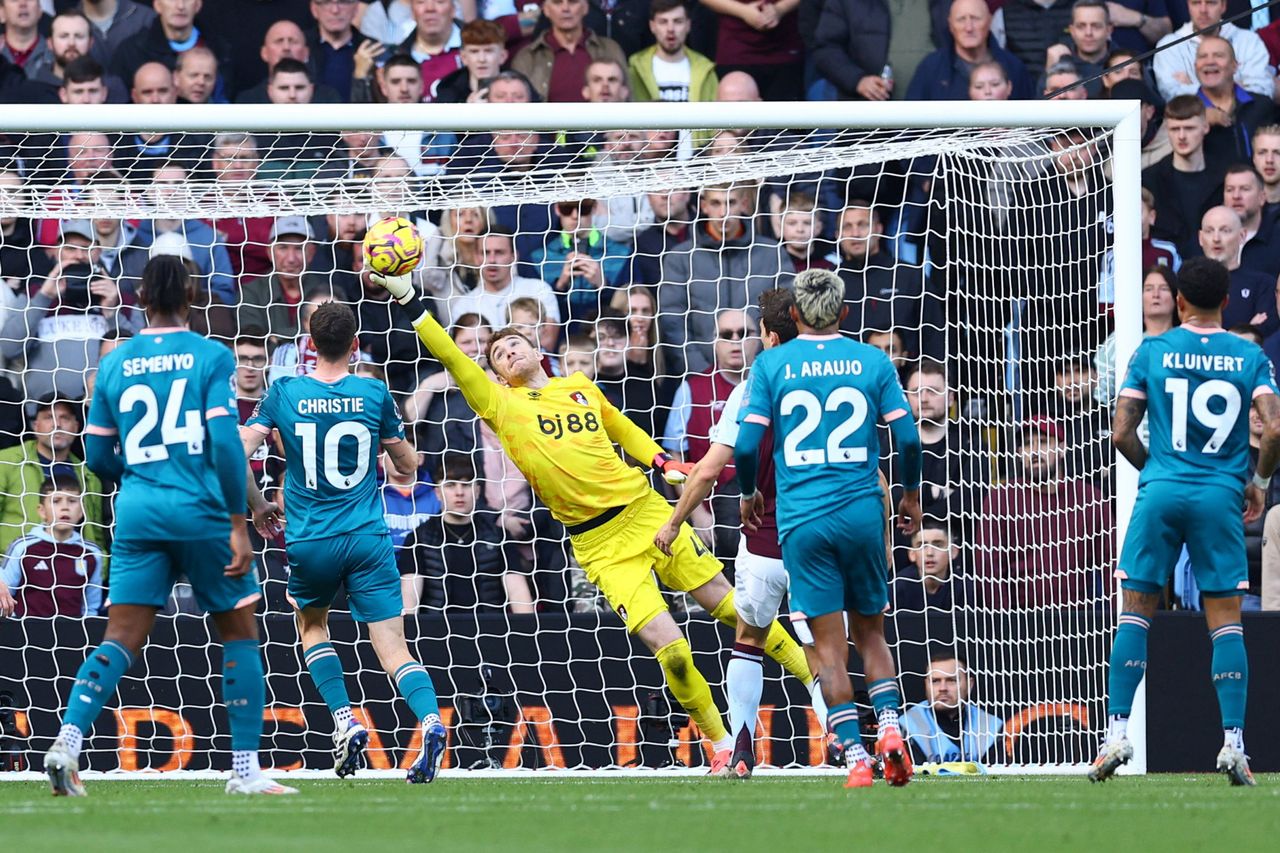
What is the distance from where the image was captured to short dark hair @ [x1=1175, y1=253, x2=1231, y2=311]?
23.8 feet

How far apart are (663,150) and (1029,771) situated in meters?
4.31

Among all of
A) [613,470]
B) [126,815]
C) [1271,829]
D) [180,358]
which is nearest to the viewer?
[1271,829]

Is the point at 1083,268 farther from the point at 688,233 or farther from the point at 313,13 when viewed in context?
the point at 313,13

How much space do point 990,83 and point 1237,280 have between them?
6.95ft

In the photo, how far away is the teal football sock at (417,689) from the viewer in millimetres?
7773

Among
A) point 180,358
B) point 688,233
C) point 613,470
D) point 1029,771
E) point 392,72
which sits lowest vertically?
point 1029,771

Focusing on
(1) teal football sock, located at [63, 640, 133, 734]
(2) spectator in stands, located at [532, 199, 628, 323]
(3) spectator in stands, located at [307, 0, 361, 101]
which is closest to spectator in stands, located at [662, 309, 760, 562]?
(2) spectator in stands, located at [532, 199, 628, 323]

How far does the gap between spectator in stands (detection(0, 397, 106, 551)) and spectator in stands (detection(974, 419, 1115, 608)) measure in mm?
5073

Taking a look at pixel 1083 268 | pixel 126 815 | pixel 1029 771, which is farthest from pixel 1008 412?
pixel 126 815

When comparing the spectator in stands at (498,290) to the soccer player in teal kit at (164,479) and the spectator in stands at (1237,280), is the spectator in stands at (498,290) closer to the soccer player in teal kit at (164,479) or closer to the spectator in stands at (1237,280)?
the spectator in stands at (1237,280)

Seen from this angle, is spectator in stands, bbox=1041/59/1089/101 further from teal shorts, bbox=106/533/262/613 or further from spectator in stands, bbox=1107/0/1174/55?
teal shorts, bbox=106/533/262/613

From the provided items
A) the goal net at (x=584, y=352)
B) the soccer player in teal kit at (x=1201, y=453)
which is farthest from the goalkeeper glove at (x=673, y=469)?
the soccer player in teal kit at (x=1201, y=453)

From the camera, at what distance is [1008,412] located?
10562 millimetres

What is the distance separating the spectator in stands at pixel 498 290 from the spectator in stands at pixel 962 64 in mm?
3082
